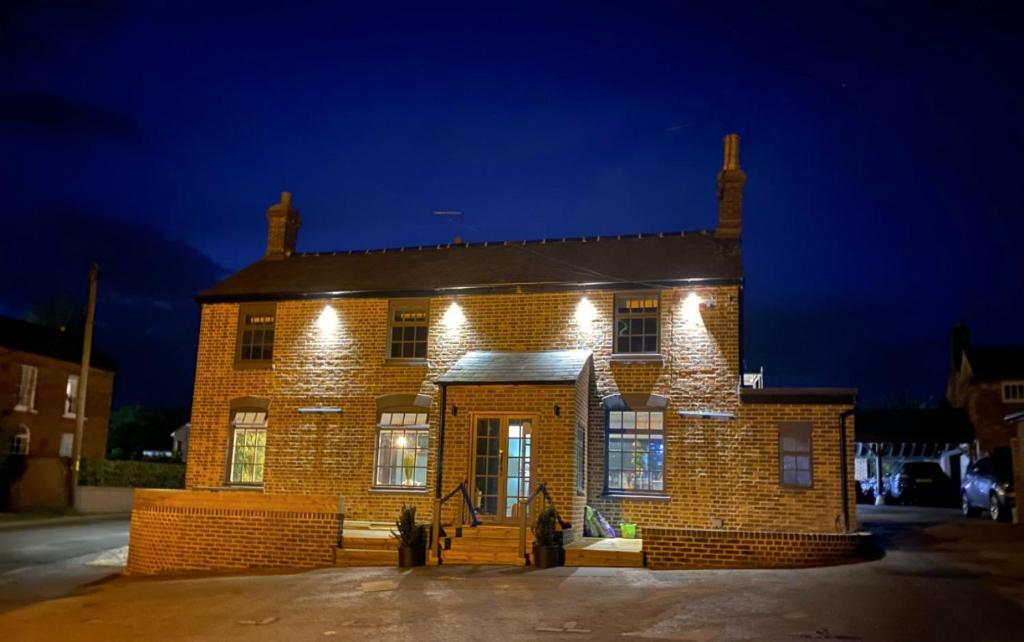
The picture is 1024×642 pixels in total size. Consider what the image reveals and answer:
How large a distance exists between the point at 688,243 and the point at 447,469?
7.16 metres

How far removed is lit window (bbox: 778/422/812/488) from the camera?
1541 centimetres

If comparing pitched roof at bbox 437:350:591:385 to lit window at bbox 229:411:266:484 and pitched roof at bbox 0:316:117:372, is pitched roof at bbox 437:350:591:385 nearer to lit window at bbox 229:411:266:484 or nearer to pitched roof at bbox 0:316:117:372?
lit window at bbox 229:411:266:484

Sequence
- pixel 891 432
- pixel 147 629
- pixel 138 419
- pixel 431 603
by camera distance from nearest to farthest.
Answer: pixel 147 629 < pixel 431 603 < pixel 891 432 < pixel 138 419

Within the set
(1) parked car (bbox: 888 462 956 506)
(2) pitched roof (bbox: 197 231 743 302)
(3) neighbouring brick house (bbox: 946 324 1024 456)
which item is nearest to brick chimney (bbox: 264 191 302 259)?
(2) pitched roof (bbox: 197 231 743 302)

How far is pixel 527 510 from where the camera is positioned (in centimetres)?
1472

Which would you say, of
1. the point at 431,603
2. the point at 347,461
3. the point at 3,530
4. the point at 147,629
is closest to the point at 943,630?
the point at 431,603

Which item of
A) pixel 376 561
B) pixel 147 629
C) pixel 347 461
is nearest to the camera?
pixel 147 629

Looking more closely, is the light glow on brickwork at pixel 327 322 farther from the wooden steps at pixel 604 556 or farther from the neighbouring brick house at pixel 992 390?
the neighbouring brick house at pixel 992 390

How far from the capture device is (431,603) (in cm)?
1030

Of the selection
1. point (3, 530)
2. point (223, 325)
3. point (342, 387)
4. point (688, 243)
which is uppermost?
point (688, 243)

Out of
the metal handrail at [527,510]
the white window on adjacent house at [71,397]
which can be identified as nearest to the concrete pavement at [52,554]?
the metal handrail at [527,510]

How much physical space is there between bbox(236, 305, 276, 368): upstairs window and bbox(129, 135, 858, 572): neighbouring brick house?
51mm

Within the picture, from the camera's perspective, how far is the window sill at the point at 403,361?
18.1 meters

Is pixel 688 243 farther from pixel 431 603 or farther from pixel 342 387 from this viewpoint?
pixel 431 603
